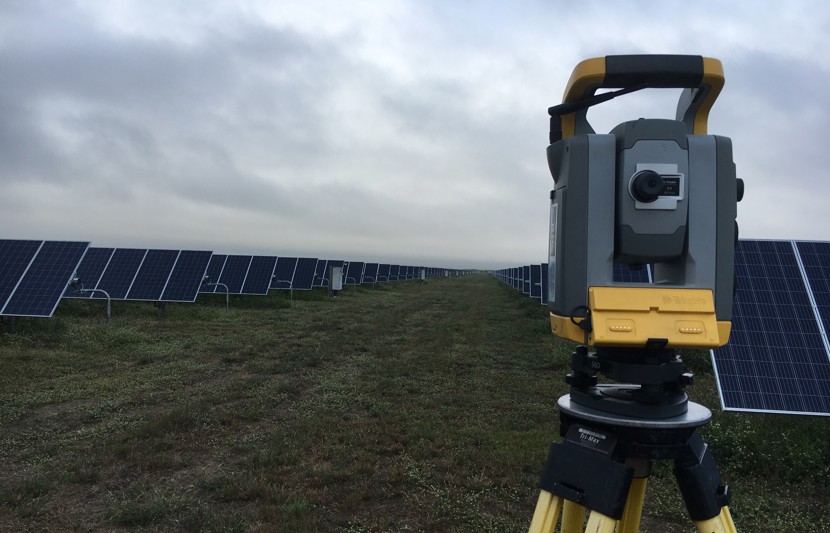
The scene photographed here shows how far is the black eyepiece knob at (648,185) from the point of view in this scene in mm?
1827

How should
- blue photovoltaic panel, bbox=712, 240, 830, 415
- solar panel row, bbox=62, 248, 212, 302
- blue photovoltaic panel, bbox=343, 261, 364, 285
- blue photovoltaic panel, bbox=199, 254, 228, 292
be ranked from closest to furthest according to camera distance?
1. blue photovoltaic panel, bbox=712, 240, 830, 415
2. solar panel row, bbox=62, 248, 212, 302
3. blue photovoltaic panel, bbox=199, 254, 228, 292
4. blue photovoltaic panel, bbox=343, 261, 364, 285

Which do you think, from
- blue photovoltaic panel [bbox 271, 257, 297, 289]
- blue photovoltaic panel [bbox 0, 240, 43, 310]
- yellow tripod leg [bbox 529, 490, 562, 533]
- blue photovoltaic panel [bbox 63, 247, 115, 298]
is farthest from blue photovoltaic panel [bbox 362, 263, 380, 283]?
yellow tripod leg [bbox 529, 490, 562, 533]

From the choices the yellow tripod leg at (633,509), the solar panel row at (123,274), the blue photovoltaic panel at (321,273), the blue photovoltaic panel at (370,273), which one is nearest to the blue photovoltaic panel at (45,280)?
the solar panel row at (123,274)

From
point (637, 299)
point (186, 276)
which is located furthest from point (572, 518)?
point (186, 276)

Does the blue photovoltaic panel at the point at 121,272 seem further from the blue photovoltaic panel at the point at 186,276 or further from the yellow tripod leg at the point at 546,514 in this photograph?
the yellow tripod leg at the point at 546,514

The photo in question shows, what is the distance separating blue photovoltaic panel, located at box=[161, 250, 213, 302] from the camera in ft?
53.3

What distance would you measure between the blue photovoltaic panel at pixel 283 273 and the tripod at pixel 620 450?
2226 centimetres

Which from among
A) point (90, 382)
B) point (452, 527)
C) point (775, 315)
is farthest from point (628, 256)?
point (90, 382)

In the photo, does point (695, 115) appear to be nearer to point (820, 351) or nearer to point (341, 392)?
point (820, 351)

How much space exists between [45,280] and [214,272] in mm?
8978

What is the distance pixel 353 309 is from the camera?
865 inches

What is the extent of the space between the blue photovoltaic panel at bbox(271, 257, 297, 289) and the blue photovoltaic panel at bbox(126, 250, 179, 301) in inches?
227

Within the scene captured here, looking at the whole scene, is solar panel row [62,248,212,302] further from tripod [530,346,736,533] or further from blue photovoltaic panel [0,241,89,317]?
tripod [530,346,736,533]

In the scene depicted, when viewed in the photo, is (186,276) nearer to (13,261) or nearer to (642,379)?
(13,261)
